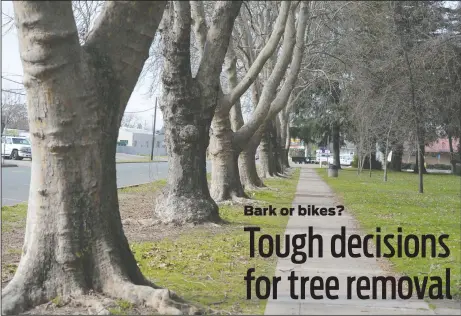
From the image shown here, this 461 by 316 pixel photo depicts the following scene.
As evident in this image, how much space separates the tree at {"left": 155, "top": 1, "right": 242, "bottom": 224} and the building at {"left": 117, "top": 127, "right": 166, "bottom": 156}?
83.3m

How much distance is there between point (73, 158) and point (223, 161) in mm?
12125

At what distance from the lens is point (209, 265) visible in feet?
31.1

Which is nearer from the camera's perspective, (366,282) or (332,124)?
(366,282)

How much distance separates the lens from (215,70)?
13820mm

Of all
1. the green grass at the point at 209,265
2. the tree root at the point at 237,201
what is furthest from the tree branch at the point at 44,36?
the tree root at the point at 237,201

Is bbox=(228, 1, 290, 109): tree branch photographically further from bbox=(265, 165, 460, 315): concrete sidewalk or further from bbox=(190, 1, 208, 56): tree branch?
bbox=(265, 165, 460, 315): concrete sidewalk

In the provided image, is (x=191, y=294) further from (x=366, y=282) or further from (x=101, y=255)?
(x=366, y=282)

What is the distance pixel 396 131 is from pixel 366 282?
1190 inches

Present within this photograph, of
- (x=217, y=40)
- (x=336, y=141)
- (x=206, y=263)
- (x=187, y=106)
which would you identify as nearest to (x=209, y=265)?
(x=206, y=263)

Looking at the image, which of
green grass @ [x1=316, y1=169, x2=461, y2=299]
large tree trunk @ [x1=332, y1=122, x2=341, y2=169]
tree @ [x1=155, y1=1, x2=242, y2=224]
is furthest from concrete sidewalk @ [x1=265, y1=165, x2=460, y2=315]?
large tree trunk @ [x1=332, y1=122, x2=341, y2=169]

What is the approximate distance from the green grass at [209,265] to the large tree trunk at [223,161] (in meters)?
4.58

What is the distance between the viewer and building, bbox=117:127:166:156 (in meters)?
99.6

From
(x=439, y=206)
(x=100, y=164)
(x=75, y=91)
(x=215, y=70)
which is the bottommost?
(x=439, y=206)

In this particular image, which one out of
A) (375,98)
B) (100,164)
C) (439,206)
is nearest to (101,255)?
(100,164)
